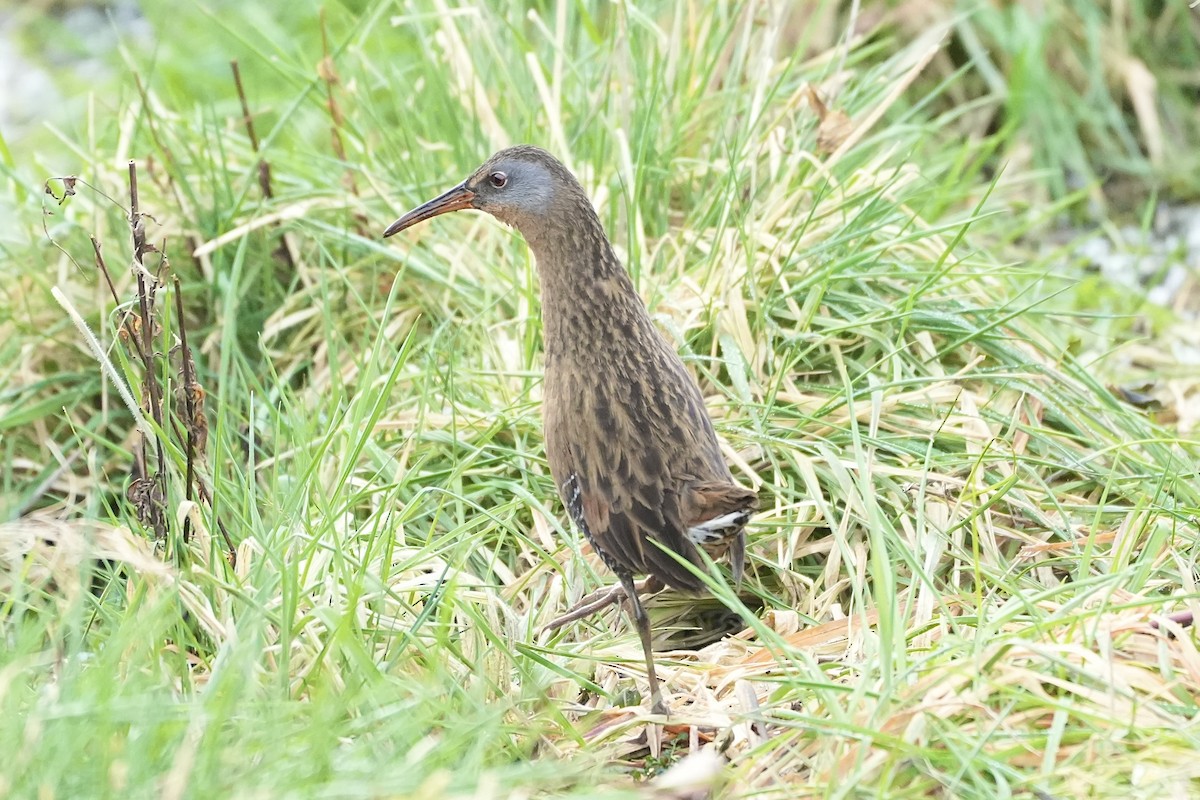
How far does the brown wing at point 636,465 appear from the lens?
2918 millimetres

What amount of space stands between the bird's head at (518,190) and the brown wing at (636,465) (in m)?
0.37

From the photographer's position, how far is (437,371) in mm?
3514

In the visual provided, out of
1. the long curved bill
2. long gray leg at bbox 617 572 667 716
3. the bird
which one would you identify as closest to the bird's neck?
the bird

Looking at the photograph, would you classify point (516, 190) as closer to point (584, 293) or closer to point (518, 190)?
point (518, 190)

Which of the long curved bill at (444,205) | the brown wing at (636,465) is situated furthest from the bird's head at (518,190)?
the brown wing at (636,465)

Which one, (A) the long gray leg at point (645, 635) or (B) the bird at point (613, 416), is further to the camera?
(B) the bird at point (613, 416)

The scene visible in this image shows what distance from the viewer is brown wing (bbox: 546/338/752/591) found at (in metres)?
2.92

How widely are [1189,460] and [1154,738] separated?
1164mm

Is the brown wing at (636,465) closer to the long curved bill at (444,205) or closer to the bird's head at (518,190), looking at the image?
the bird's head at (518,190)

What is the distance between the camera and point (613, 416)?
3.02 m

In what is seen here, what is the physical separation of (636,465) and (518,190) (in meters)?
0.71

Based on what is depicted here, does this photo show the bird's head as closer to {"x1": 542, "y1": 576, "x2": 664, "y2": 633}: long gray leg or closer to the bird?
the bird

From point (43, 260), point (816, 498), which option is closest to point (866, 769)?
point (816, 498)

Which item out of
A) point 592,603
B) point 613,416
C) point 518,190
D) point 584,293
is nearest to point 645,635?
point 592,603
